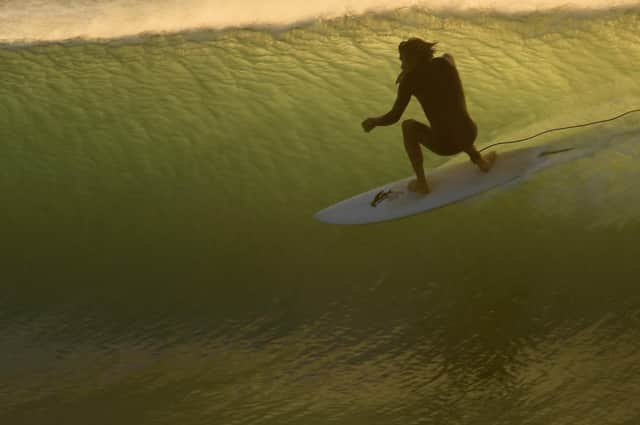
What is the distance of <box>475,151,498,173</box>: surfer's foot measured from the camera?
5477 mm

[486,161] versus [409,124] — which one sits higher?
[409,124]

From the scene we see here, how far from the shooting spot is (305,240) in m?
5.54

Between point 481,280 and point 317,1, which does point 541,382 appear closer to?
point 481,280

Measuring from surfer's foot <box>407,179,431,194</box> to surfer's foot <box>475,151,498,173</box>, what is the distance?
11.2 inches

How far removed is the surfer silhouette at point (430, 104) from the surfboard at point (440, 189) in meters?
0.12

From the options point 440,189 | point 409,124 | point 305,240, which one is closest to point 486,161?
point 440,189

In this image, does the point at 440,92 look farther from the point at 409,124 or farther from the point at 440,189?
the point at 440,189

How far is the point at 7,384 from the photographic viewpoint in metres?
4.69

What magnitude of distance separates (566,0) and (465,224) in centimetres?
315

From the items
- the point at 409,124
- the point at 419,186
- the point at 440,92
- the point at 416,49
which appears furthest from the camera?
the point at 419,186

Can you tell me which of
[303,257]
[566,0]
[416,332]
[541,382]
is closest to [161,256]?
[303,257]

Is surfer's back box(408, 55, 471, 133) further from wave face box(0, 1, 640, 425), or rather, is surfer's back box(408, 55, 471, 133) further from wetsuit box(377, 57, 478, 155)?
wave face box(0, 1, 640, 425)

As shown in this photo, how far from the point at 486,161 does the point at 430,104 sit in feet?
1.83

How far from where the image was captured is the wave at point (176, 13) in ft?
26.8
